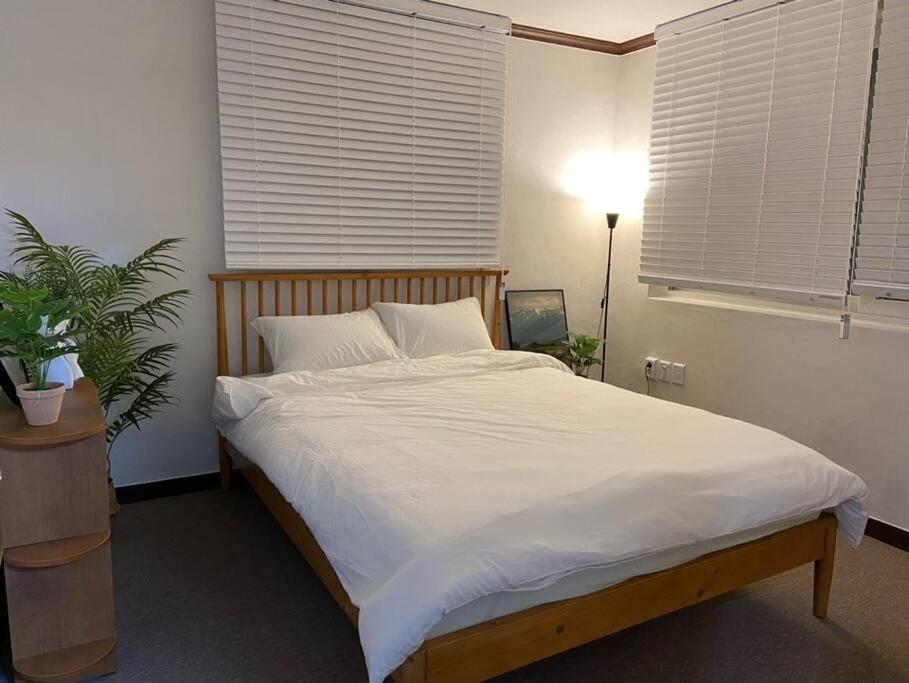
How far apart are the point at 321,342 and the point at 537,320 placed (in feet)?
5.17

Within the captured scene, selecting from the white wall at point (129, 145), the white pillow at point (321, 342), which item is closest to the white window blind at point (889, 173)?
the white pillow at point (321, 342)

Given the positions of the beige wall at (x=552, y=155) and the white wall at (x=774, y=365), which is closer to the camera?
the white wall at (x=774, y=365)

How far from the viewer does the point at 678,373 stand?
408 centimetres

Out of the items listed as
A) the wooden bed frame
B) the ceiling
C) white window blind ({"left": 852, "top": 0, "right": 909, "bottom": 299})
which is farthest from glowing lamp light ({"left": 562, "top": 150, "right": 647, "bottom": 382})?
the wooden bed frame

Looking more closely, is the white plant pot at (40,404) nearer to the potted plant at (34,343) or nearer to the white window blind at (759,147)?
the potted plant at (34,343)

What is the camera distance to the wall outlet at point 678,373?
406cm

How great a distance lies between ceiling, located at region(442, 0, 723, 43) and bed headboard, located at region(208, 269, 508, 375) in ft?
4.69

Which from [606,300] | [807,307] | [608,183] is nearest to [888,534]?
[807,307]

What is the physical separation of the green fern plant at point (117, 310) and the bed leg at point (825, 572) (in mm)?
2749

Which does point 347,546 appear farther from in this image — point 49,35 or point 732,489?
point 49,35

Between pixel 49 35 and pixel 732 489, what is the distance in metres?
3.18

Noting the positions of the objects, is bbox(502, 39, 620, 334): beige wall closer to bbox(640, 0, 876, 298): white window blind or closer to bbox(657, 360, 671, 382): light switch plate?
bbox(640, 0, 876, 298): white window blind

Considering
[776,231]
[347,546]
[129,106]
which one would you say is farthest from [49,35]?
[776,231]

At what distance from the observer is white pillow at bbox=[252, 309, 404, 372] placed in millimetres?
3219
